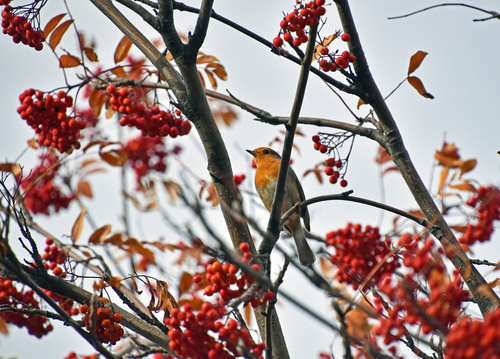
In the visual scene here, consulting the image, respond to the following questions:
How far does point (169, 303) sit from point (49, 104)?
5.45 ft

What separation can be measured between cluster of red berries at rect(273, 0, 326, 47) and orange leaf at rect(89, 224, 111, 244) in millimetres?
1425

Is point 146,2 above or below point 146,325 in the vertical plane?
above

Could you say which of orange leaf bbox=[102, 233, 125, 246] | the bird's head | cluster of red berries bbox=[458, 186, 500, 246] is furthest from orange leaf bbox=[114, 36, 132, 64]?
the bird's head

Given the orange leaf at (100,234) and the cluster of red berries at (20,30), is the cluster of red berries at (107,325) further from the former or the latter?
the cluster of red berries at (20,30)

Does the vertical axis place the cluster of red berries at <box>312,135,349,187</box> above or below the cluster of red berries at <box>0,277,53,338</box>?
above

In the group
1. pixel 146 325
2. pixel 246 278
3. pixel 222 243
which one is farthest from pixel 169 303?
pixel 222 243

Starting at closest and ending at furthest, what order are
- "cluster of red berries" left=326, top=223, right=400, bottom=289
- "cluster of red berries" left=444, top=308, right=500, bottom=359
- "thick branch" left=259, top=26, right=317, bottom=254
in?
"cluster of red berries" left=444, top=308, right=500, bottom=359, "thick branch" left=259, top=26, right=317, bottom=254, "cluster of red berries" left=326, top=223, right=400, bottom=289

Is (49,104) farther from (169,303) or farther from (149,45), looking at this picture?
(169,303)

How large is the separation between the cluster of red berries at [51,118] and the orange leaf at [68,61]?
0.63 feet

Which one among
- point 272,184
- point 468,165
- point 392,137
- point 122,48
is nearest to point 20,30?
point 122,48

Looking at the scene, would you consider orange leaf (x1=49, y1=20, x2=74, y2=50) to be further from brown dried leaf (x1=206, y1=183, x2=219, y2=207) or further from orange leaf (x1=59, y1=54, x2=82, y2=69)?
brown dried leaf (x1=206, y1=183, x2=219, y2=207)

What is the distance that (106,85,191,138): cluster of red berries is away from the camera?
12.4ft

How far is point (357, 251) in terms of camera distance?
2.78 meters

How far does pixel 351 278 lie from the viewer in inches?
109
